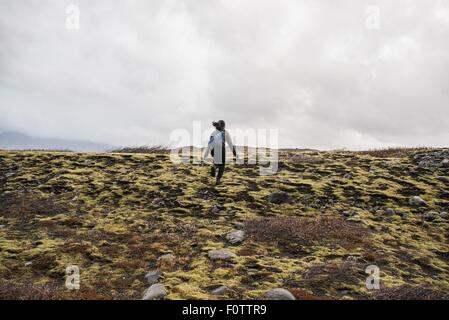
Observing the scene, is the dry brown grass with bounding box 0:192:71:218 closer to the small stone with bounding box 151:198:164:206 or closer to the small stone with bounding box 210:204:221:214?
the small stone with bounding box 151:198:164:206

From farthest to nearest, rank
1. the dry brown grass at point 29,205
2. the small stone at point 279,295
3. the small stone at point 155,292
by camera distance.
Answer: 1. the dry brown grass at point 29,205
2. the small stone at point 155,292
3. the small stone at point 279,295

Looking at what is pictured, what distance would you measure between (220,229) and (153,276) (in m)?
3.76

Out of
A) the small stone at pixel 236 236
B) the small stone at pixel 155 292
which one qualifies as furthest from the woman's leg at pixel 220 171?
the small stone at pixel 155 292

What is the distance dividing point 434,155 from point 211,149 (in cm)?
1422

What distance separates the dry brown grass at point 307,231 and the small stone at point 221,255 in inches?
59.9

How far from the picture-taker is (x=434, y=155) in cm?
2255

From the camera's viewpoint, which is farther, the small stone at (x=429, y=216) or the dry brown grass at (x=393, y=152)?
the dry brown grass at (x=393, y=152)

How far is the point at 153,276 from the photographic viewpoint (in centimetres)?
909

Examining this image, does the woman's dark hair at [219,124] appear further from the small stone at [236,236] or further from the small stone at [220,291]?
the small stone at [220,291]

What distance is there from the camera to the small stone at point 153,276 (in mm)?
8895

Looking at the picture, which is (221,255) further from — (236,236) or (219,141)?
(219,141)
